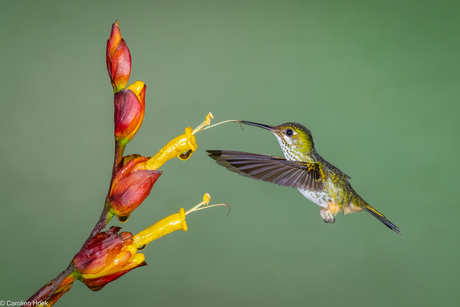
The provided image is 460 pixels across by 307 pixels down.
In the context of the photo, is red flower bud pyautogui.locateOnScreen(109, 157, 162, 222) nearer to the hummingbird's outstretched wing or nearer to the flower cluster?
the flower cluster

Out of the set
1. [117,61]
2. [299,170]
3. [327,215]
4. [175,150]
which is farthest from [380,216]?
[117,61]

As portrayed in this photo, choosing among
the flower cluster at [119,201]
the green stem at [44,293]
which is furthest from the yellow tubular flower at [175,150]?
the green stem at [44,293]

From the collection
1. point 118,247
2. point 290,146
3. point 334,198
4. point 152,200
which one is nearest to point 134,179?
point 118,247

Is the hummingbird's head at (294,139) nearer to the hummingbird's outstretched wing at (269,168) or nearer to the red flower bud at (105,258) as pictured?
the hummingbird's outstretched wing at (269,168)

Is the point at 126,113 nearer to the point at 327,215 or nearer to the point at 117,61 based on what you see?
the point at 117,61

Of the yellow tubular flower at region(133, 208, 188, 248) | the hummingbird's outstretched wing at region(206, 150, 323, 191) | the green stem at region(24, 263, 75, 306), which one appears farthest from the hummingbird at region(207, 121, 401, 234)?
the green stem at region(24, 263, 75, 306)

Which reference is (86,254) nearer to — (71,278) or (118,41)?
(71,278)

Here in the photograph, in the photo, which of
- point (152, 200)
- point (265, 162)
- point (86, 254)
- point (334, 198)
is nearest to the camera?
point (86, 254)
